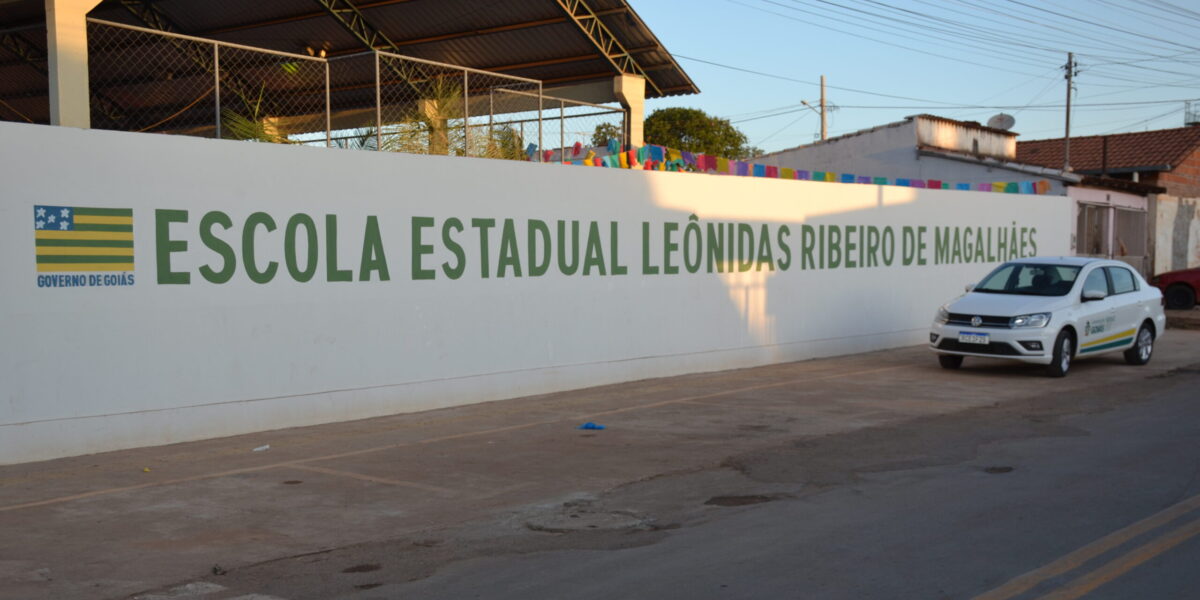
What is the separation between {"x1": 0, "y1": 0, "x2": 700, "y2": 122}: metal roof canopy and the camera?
19.6 metres

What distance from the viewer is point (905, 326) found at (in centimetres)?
2022

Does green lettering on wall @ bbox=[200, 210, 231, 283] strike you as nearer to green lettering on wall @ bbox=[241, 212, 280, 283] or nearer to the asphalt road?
green lettering on wall @ bbox=[241, 212, 280, 283]

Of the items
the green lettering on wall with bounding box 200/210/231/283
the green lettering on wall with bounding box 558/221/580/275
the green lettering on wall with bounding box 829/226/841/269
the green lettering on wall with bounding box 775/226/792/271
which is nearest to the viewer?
the green lettering on wall with bounding box 200/210/231/283

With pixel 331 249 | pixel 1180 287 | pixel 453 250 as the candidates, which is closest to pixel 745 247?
pixel 453 250

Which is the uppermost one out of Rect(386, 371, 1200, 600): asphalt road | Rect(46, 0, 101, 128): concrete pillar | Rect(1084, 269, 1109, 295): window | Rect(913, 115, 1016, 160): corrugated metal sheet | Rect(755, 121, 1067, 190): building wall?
Rect(913, 115, 1016, 160): corrugated metal sheet

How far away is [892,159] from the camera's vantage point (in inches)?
1293

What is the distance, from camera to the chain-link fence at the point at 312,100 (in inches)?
499

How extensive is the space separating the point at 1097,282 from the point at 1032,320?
6.42 feet

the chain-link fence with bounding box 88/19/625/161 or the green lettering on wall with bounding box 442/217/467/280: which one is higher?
the chain-link fence with bounding box 88/19/625/161

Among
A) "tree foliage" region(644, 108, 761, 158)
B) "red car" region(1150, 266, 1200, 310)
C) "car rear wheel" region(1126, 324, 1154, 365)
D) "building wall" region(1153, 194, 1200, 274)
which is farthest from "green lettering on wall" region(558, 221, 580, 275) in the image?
"tree foliage" region(644, 108, 761, 158)

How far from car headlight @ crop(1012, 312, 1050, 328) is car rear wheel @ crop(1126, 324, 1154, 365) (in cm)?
280

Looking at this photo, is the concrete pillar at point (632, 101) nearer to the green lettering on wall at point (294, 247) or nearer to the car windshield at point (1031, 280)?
the car windshield at point (1031, 280)

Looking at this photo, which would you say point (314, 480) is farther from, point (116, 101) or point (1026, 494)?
point (116, 101)

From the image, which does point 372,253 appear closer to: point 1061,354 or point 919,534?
point 919,534
